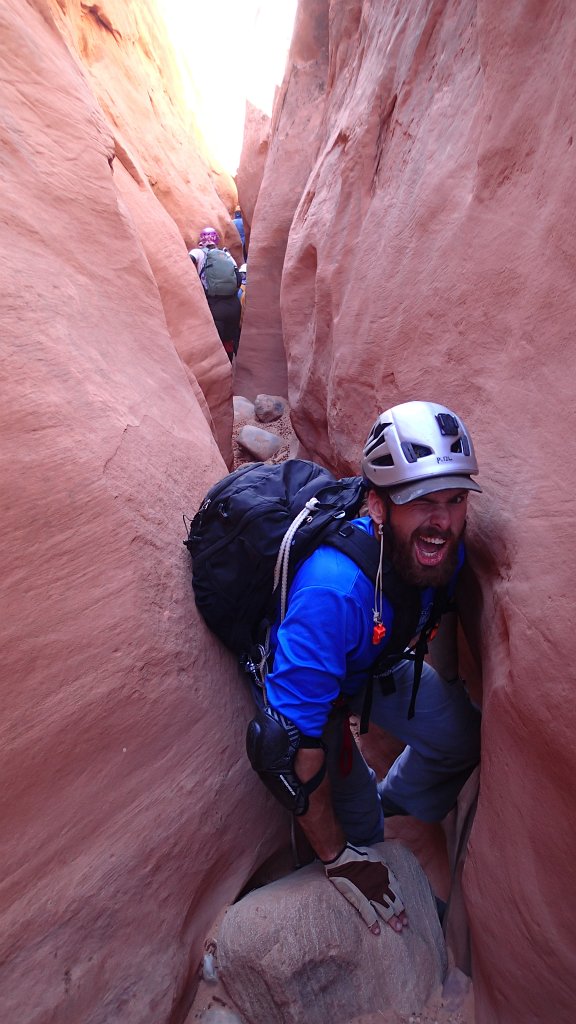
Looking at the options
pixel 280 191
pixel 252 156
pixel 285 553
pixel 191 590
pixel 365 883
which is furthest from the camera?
pixel 252 156

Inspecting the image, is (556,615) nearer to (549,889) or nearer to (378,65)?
(549,889)

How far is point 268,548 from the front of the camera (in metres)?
2.28

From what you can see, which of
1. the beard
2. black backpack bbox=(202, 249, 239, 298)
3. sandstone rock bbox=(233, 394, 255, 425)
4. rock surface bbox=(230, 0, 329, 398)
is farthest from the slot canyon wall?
sandstone rock bbox=(233, 394, 255, 425)

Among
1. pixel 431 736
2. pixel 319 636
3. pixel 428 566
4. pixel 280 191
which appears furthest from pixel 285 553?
pixel 280 191

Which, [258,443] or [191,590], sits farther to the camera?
[258,443]

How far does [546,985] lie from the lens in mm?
1813

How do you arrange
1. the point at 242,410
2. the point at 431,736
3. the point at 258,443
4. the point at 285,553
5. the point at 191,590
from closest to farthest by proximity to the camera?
the point at 285,553, the point at 191,590, the point at 431,736, the point at 258,443, the point at 242,410

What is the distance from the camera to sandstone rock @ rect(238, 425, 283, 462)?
7887 millimetres

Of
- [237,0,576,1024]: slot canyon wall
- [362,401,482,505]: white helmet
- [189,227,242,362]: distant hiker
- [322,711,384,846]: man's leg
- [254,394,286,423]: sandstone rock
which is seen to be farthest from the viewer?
[254,394,286,423]: sandstone rock

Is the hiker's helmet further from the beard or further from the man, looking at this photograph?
the beard

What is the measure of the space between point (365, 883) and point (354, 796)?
39cm

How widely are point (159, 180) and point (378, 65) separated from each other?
6.11 metres

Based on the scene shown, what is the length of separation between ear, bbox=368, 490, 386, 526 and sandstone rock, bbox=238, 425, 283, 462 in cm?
560

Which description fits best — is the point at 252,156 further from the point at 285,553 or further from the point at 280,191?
the point at 285,553
